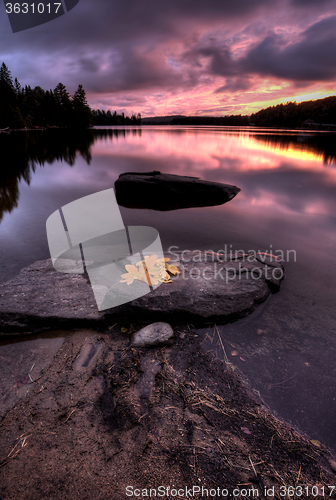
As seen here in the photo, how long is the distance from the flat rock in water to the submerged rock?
242 inches

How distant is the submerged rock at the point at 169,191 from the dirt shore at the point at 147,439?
674 cm

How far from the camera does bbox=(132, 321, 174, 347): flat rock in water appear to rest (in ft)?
7.91

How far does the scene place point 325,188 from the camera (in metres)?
10.4

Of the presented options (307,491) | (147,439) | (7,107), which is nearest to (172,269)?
(147,439)

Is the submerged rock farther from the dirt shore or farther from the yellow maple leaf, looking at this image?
the dirt shore

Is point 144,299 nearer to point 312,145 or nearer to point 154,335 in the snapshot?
point 154,335

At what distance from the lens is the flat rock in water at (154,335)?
2410mm

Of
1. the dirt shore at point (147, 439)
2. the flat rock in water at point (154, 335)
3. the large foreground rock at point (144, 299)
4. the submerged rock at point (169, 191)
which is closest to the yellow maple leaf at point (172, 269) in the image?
the large foreground rock at point (144, 299)

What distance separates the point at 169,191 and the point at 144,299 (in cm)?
624

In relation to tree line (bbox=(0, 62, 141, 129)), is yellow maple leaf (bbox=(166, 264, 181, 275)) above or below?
below

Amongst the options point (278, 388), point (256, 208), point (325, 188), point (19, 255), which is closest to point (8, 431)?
point (278, 388)
